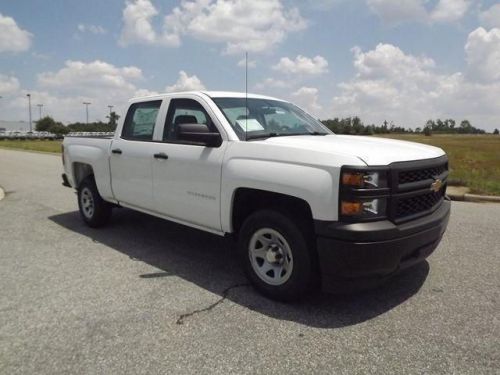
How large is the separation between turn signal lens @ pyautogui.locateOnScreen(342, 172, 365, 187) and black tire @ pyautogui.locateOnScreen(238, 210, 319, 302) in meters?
0.60

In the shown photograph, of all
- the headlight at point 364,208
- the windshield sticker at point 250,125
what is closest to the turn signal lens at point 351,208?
the headlight at point 364,208

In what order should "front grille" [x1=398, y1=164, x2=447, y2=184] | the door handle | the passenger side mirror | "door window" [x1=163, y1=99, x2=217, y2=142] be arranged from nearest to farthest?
"front grille" [x1=398, y1=164, x2=447, y2=184], the passenger side mirror, "door window" [x1=163, y1=99, x2=217, y2=142], the door handle

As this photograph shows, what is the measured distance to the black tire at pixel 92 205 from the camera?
6215 mm

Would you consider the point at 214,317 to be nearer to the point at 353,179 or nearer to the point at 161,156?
the point at 353,179

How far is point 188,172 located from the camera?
4367mm

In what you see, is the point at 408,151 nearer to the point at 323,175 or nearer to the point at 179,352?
the point at 323,175

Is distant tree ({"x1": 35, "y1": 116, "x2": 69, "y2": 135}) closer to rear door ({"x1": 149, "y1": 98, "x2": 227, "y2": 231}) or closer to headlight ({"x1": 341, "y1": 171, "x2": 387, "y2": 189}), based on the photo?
rear door ({"x1": 149, "y1": 98, "x2": 227, "y2": 231})

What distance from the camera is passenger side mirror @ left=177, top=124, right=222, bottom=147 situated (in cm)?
397

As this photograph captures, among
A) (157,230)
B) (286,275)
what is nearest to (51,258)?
(157,230)

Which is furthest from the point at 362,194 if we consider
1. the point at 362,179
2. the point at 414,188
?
the point at 414,188

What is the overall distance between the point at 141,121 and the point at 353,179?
3.15 m

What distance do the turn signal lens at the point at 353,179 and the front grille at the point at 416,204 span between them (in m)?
0.44

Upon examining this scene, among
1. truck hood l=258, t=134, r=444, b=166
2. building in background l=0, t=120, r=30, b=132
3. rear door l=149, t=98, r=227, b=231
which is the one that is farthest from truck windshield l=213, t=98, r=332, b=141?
building in background l=0, t=120, r=30, b=132

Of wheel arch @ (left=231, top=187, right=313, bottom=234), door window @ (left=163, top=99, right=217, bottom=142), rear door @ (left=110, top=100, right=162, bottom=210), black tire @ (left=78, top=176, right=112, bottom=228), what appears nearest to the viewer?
wheel arch @ (left=231, top=187, right=313, bottom=234)
